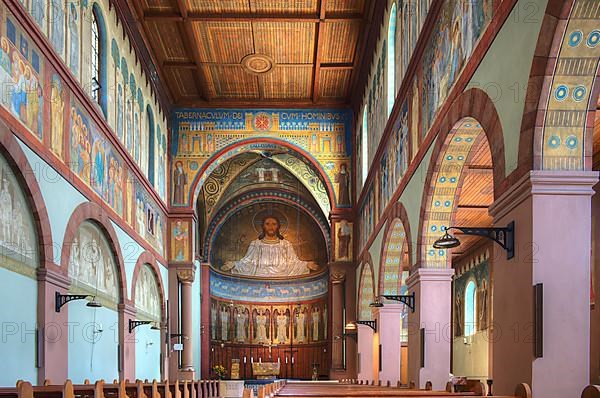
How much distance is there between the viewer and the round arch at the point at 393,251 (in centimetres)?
A: 1629

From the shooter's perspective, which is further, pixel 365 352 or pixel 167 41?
pixel 365 352

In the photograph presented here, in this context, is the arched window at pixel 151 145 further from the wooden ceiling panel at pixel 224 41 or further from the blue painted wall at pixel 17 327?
the blue painted wall at pixel 17 327

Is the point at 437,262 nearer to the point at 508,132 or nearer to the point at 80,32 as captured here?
the point at 508,132

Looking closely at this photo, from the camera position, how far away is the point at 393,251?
58.0 feet

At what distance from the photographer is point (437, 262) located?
13.0 meters

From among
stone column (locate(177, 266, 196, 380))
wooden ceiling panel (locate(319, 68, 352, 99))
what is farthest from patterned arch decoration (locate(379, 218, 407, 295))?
stone column (locate(177, 266, 196, 380))

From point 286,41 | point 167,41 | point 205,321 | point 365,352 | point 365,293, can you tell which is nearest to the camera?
point 167,41

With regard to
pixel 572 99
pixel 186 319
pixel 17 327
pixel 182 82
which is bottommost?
pixel 186 319

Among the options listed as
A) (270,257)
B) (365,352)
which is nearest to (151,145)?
(365,352)

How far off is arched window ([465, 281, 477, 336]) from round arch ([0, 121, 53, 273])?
1777cm

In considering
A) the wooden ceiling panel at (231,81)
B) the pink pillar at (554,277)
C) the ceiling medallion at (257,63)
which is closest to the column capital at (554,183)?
the pink pillar at (554,277)

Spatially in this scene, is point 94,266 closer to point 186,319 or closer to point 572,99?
point 186,319

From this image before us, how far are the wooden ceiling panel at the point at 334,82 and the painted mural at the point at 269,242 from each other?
36.9 feet

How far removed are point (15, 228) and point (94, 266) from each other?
16.1 feet
